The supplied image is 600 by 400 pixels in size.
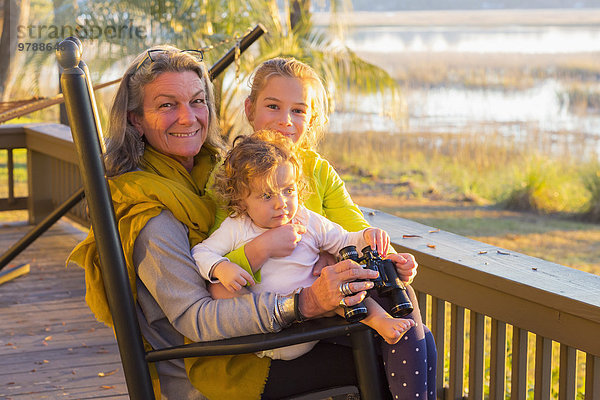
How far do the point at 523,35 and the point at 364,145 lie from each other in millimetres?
25920

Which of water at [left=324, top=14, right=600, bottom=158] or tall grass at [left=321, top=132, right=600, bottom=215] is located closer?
tall grass at [left=321, top=132, right=600, bottom=215]

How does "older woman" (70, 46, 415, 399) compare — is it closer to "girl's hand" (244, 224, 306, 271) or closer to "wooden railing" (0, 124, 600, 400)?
"girl's hand" (244, 224, 306, 271)

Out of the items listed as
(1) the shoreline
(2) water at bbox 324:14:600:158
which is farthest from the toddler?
(1) the shoreline

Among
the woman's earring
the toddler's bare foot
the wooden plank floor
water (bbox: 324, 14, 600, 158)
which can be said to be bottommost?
the wooden plank floor

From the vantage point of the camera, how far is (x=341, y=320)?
1.55 m

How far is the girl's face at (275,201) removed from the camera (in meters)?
1.68

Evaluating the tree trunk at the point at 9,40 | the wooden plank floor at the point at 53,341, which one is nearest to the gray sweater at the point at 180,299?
the wooden plank floor at the point at 53,341

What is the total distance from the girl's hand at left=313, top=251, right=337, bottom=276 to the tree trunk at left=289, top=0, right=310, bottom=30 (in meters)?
6.14

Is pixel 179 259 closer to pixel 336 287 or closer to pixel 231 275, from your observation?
pixel 231 275

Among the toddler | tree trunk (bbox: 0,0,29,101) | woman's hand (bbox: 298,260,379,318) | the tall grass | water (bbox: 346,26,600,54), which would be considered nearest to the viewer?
woman's hand (bbox: 298,260,379,318)

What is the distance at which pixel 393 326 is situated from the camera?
160 centimetres

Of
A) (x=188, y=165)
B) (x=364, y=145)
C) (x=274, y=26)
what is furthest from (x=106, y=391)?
(x=364, y=145)

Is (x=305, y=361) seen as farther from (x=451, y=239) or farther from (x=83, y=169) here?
(x=451, y=239)

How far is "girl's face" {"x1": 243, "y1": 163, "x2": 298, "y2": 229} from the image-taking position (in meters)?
1.68
